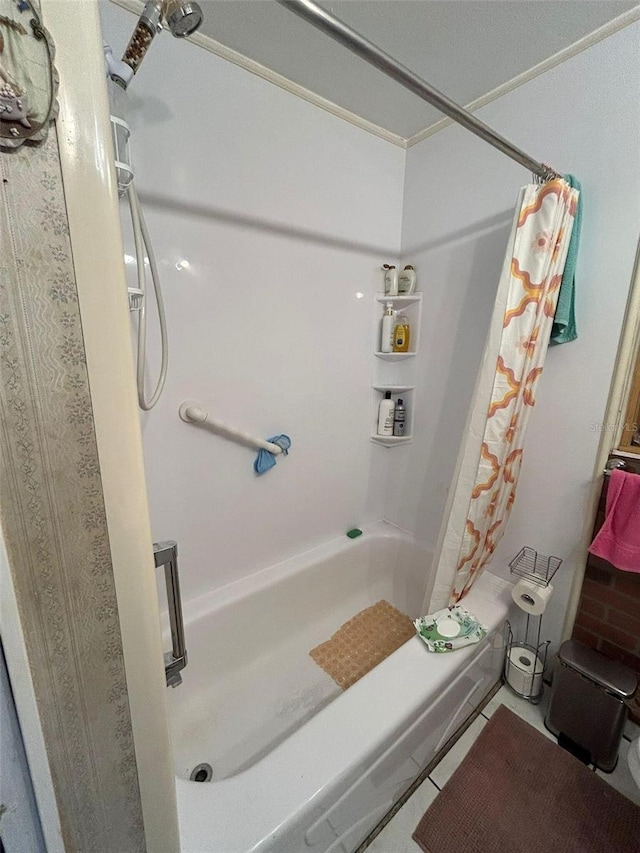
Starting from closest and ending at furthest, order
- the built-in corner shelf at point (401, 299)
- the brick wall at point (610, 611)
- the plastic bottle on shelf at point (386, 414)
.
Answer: the brick wall at point (610, 611) < the built-in corner shelf at point (401, 299) < the plastic bottle on shelf at point (386, 414)

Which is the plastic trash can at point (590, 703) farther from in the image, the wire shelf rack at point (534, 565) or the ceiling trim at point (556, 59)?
Result: the ceiling trim at point (556, 59)

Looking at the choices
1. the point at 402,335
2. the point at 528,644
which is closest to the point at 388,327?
the point at 402,335

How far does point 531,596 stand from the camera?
48.8 inches

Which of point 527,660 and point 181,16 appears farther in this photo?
point 527,660

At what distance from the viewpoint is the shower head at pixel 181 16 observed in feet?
2.13

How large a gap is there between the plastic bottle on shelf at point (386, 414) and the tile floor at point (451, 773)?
48.8 inches

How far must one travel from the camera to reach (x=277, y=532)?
160cm

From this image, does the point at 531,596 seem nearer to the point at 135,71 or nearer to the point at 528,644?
the point at 528,644

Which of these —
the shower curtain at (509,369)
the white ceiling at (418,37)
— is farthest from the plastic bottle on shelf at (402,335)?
the white ceiling at (418,37)

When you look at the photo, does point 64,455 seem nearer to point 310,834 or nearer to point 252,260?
point 310,834

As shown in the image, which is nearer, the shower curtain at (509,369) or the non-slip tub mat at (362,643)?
the shower curtain at (509,369)

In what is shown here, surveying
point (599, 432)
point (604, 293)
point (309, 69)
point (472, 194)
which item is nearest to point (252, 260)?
point (309, 69)

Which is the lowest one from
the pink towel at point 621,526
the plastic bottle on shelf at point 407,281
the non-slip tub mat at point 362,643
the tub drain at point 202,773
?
the tub drain at point 202,773

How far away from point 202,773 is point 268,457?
1.07m
